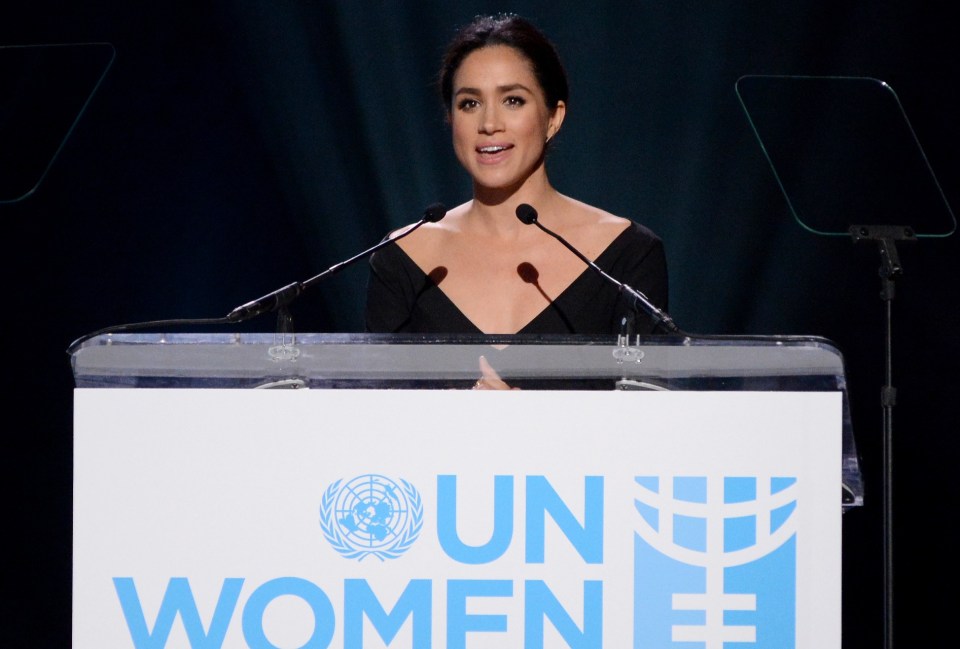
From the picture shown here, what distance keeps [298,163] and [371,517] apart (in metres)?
1.90

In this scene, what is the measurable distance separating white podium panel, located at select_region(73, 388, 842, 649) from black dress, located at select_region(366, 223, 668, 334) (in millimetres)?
812

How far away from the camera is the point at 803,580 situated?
1.19m

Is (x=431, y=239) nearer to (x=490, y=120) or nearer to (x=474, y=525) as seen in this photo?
(x=490, y=120)

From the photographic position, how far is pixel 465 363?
4.13 ft

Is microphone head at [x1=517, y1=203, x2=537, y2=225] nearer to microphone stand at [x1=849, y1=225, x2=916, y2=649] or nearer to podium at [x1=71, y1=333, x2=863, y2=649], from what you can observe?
podium at [x1=71, y1=333, x2=863, y2=649]

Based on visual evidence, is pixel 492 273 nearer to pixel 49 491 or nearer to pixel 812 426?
pixel 812 426

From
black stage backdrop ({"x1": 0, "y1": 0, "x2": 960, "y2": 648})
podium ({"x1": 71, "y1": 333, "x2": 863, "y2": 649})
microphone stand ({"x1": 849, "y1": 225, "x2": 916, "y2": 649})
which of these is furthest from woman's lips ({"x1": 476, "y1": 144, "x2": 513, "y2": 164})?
podium ({"x1": 71, "y1": 333, "x2": 863, "y2": 649})

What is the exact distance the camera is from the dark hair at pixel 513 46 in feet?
7.20

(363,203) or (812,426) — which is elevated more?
(363,203)

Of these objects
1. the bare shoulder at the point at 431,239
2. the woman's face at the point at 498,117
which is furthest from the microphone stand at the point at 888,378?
the bare shoulder at the point at 431,239

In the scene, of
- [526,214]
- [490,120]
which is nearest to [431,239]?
[490,120]

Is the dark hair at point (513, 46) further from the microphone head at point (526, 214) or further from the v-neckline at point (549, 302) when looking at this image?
the microphone head at point (526, 214)

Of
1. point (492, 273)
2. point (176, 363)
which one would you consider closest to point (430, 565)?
point (176, 363)

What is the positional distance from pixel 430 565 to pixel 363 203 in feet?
6.27
